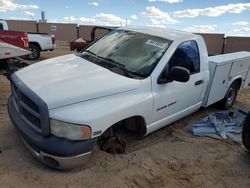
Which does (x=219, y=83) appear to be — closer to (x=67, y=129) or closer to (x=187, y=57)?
(x=187, y=57)

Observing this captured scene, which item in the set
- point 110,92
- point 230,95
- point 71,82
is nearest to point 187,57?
point 110,92

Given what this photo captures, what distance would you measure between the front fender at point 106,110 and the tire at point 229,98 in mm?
3042

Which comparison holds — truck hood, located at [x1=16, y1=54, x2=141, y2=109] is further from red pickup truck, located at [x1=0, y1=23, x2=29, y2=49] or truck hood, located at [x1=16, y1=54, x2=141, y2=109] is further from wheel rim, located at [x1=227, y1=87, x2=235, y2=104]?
red pickup truck, located at [x1=0, y1=23, x2=29, y2=49]

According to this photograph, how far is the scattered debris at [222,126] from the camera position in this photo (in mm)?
5039

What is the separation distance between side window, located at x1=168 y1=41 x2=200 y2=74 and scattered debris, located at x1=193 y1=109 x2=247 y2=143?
110 centimetres

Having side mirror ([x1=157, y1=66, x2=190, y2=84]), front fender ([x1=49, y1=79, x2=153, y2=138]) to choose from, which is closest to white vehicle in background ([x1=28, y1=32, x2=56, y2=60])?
side mirror ([x1=157, y1=66, x2=190, y2=84])

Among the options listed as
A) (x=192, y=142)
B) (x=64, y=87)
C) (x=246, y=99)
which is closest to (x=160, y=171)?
(x=192, y=142)

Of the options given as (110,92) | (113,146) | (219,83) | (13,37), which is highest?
(110,92)

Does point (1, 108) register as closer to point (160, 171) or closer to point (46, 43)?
point (160, 171)

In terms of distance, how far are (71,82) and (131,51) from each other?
1.25 metres

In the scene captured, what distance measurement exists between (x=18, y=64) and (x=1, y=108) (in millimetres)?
2289

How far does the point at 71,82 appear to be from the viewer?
343 cm

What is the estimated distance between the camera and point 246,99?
7672mm

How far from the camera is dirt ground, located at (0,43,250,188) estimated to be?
3.30m
